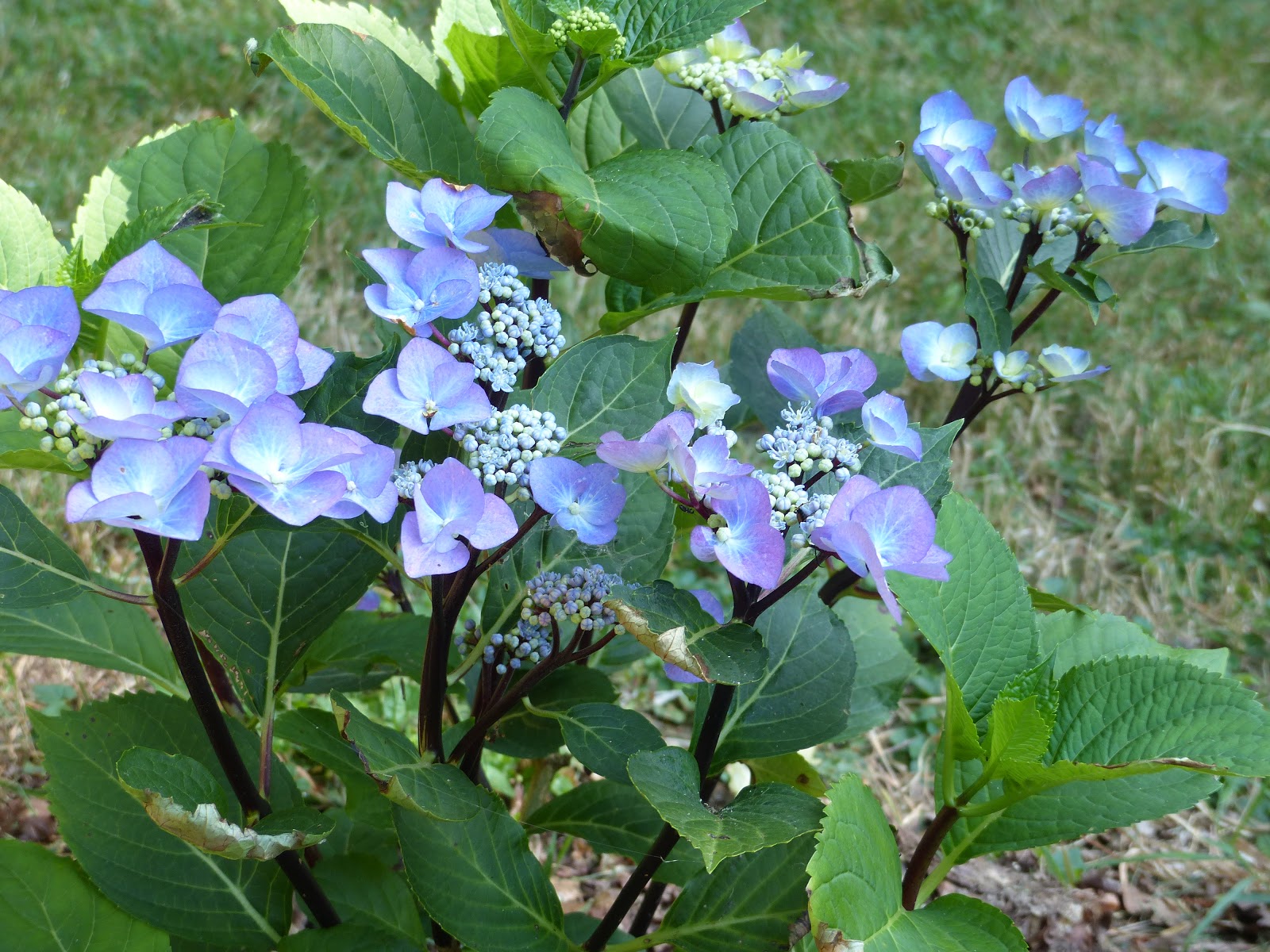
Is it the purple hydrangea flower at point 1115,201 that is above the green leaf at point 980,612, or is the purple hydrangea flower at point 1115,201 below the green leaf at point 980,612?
above

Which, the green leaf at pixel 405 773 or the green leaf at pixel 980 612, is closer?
the green leaf at pixel 405 773

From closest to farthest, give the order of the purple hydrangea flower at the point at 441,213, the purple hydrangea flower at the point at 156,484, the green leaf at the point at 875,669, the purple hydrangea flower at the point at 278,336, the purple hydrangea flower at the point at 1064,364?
1. the purple hydrangea flower at the point at 156,484
2. the purple hydrangea flower at the point at 278,336
3. the purple hydrangea flower at the point at 441,213
4. the purple hydrangea flower at the point at 1064,364
5. the green leaf at the point at 875,669

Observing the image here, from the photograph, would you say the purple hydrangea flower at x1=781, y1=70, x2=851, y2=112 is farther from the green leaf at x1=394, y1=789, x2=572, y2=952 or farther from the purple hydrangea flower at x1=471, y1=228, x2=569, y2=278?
the green leaf at x1=394, y1=789, x2=572, y2=952

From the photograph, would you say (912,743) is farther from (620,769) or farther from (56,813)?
(56,813)

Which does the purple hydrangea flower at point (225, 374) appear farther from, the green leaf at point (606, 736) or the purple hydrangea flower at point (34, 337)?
the green leaf at point (606, 736)

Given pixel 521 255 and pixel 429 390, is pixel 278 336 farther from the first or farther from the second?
pixel 521 255

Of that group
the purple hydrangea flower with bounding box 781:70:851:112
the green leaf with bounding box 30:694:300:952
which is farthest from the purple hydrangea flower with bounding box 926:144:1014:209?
the green leaf with bounding box 30:694:300:952

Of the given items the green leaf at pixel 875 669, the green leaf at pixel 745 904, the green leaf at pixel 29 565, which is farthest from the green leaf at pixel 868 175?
the green leaf at pixel 29 565

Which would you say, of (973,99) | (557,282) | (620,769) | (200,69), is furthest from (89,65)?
(620,769)
